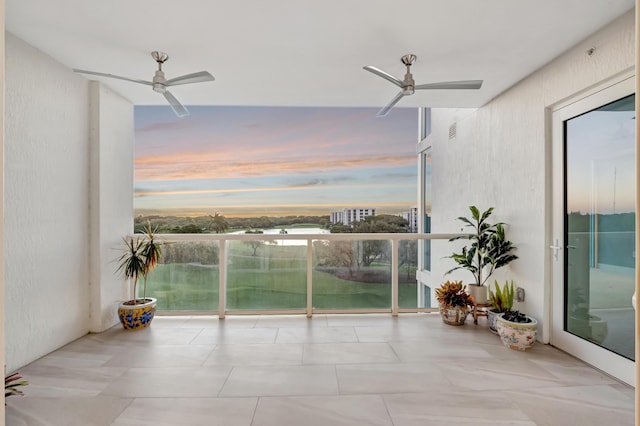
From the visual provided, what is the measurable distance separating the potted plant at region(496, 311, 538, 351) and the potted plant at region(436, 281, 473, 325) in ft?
1.82

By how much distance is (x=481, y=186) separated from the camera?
4.41 m

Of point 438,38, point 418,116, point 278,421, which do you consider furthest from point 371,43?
point 418,116

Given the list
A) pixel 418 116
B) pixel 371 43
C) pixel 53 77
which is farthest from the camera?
pixel 418 116

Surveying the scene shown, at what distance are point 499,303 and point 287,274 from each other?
2.41 metres

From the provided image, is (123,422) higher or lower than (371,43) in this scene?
lower

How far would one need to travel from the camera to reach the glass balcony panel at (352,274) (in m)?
4.25

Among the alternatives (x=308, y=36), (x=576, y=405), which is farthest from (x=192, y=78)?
(x=576, y=405)

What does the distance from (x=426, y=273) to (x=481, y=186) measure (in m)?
1.34

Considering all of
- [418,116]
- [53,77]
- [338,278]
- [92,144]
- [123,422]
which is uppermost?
[418,116]

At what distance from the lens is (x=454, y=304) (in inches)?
151

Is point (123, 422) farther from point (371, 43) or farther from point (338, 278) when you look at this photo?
point (371, 43)

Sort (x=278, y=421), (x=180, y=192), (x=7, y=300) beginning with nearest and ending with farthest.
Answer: (x=278, y=421) < (x=7, y=300) < (x=180, y=192)

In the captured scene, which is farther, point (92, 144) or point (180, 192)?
point (180, 192)

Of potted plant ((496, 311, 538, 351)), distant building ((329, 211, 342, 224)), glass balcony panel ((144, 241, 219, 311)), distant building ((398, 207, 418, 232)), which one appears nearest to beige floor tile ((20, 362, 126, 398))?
glass balcony panel ((144, 241, 219, 311))
